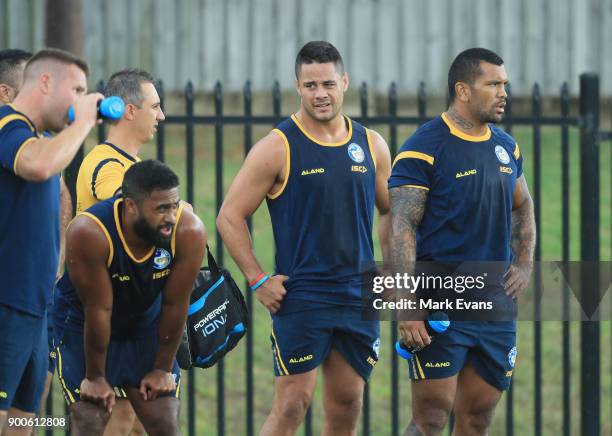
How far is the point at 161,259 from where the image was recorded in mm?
5914

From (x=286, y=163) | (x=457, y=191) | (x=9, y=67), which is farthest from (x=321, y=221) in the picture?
(x=9, y=67)

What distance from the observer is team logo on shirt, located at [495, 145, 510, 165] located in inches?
263

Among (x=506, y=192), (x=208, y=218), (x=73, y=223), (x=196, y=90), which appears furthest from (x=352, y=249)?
(x=196, y=90)

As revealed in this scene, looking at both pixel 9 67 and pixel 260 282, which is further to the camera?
pixel 9 67

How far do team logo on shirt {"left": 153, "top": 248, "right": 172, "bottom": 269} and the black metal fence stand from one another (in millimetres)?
2083

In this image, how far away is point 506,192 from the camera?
6.64m

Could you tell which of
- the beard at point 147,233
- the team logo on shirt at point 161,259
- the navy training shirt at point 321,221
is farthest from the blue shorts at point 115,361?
the navy training shirt at point 321,221

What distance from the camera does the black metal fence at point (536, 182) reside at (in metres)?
8.03

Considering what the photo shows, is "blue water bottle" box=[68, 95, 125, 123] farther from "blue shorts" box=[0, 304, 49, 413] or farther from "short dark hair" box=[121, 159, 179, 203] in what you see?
"blue shorts" box=[0, 304, 49, 413]

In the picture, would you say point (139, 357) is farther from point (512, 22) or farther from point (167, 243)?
point (512, 22)

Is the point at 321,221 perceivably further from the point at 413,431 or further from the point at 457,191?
the point at 413,431

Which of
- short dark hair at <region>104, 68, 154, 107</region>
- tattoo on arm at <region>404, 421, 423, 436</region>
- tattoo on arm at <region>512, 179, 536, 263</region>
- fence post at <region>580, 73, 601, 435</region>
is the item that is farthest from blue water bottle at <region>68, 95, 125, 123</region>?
fence post at <region>580, 73, 601, 435</region>

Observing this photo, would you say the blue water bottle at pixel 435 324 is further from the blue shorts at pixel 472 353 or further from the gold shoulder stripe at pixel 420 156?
the gold shoulder stripe at pixel 420 156

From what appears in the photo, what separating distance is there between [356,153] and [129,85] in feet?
3.77
